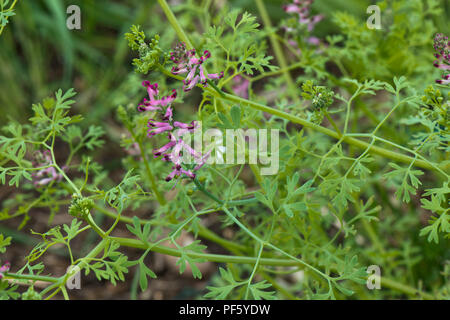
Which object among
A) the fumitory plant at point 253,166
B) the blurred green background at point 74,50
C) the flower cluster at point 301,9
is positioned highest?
the blurred green background at point 74,50

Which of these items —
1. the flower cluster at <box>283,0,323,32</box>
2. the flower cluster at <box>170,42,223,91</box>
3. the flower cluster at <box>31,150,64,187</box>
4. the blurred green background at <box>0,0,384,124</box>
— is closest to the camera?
the flower cluster at <box>170,42,223,91</box>

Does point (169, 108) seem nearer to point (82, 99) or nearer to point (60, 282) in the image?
point (60, 282)

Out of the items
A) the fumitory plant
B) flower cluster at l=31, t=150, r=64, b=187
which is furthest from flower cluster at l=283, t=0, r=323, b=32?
flower cluster at l=31, t=150, r=64, b=187

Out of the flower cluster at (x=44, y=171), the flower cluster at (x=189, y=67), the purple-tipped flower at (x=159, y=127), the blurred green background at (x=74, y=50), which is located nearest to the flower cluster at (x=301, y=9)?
the flower cluster at (x=189, y=67)

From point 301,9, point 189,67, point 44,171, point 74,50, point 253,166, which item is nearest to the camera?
point 189,67

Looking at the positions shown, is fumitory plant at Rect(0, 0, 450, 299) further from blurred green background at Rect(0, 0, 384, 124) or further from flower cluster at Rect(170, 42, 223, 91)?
blurred green background at Rect(0, 0, 384, 124)

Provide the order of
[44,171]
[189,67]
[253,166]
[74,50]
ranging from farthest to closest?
[74,50]
[44,171]
[253,166]
[189,67]

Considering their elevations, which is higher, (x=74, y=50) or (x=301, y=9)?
(x=74, y=50)

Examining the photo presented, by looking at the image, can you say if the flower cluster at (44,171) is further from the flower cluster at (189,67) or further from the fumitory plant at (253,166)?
the flower cluster at (189,67)

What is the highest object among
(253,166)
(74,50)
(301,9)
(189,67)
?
(74,50)

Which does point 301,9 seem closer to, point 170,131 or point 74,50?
point 170,131

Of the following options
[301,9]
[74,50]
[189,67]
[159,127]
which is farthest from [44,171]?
[74,50]
